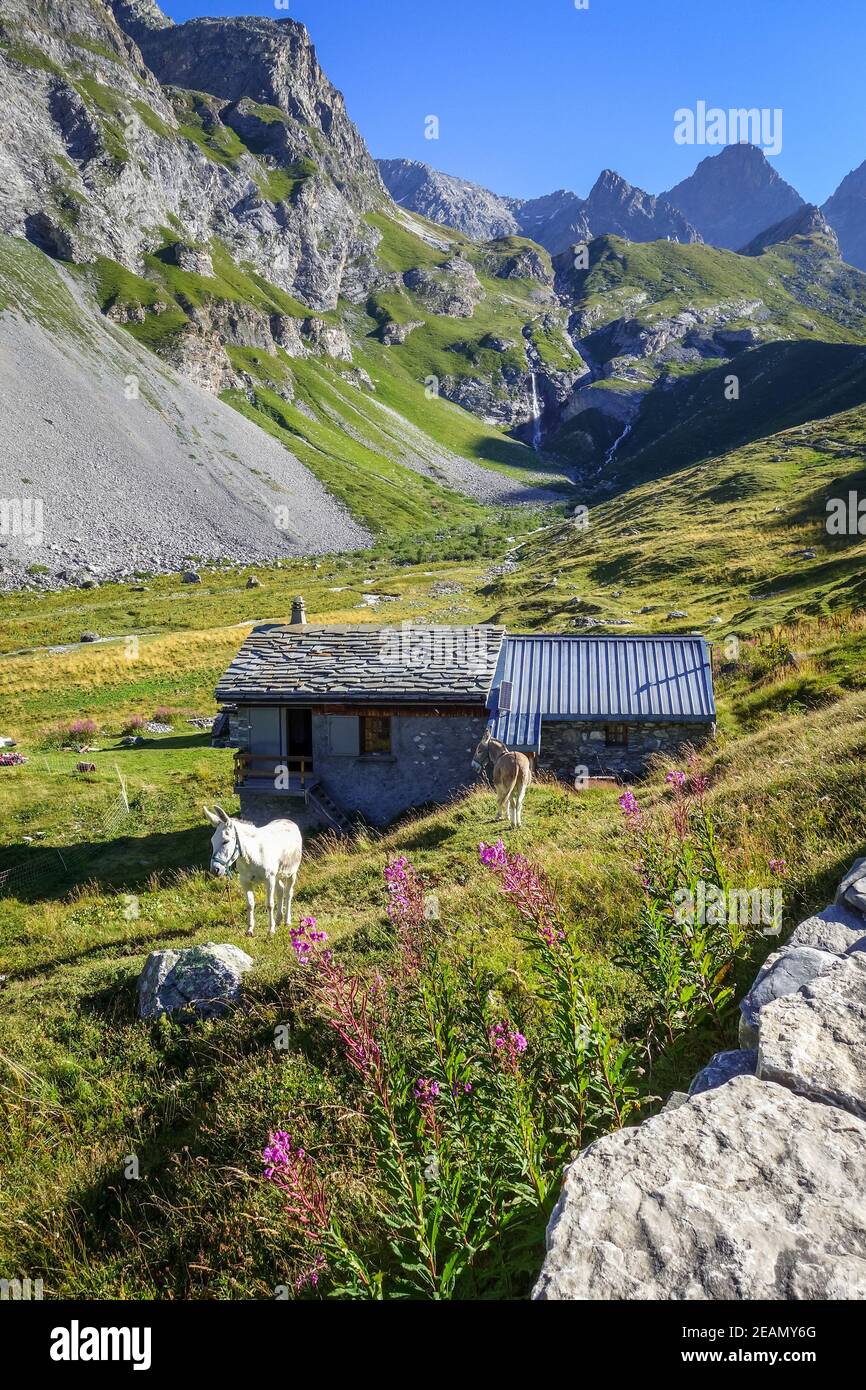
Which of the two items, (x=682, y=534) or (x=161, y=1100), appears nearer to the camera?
(x=161, y=1100)

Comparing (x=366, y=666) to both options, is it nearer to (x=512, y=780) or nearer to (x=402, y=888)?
(x=512, y=780)

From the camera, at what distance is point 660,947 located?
5887 mm

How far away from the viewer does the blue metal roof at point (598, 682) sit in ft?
78.7

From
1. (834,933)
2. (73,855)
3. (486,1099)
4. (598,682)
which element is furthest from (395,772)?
(486,1099)

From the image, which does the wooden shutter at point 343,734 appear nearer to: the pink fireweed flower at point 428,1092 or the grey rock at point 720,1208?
the pink fireweed flower at point 428,1092

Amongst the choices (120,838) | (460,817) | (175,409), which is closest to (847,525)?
(460,817)

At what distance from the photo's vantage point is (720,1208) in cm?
339

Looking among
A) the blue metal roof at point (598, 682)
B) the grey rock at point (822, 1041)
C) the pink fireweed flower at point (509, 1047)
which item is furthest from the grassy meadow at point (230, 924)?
the blue metal roof at point (598, 682)

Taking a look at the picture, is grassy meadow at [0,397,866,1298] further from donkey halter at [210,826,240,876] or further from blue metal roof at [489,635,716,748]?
blue metal roof at [489,635,716,748]

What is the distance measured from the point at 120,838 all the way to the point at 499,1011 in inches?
858

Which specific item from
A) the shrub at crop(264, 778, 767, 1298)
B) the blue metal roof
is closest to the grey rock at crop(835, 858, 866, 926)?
the shrub at crop(264, 778, 767, 1298)

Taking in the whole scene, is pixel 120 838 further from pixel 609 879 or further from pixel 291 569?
pixel 291 569

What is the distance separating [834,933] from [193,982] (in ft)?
26.7
